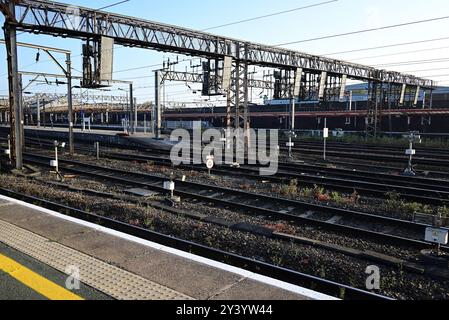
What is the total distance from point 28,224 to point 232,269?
4061 mm

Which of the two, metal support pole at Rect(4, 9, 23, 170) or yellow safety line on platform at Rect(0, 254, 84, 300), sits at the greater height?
metal support pole at Rect(4, 9, 23, 170)

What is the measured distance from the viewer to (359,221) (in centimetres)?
827

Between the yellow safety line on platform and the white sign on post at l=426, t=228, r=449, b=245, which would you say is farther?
the white sign on post at l=426, t=228, r=449, b=245

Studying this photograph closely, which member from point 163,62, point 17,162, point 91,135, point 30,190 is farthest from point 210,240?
point 163,62

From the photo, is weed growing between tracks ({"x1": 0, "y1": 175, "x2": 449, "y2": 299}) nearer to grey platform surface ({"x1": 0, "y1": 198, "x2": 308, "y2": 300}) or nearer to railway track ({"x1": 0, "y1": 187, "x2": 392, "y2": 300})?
railway track ({"x1": 0, "y1": 187, "x2": 392, "y2": 300})

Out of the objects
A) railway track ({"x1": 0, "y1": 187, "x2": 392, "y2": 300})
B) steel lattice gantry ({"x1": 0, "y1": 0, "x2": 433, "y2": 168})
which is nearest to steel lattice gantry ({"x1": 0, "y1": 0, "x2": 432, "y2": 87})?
steel lattice gantry ({"x1": 0, "y1": 0, "x2": 433, "y2": 168})

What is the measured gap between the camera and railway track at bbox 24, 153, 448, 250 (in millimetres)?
7054

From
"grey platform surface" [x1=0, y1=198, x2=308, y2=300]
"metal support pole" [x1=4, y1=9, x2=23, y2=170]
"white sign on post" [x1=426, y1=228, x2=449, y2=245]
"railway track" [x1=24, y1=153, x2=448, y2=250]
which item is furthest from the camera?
"metal support pole" [x1=4, y1=9, x2=23, y2=170]

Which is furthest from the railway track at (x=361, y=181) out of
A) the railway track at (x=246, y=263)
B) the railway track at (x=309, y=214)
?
the railway track at (x=246, y=263)

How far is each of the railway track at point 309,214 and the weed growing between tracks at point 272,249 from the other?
28.2 inches

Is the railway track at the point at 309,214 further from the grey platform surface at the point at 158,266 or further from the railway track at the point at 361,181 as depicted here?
the grey platform surface at the point at 158,266

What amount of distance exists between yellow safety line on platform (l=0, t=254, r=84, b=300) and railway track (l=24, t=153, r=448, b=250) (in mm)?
5409

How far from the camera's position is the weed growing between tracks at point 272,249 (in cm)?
501

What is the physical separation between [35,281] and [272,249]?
384cm
